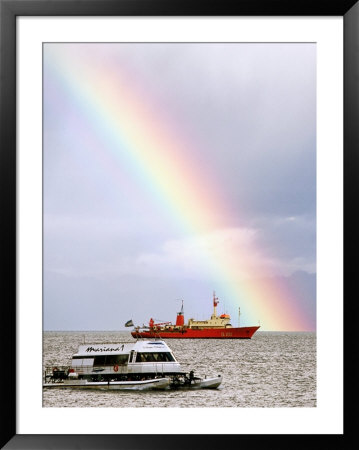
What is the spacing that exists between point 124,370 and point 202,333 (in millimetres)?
1185

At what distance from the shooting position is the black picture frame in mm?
1989

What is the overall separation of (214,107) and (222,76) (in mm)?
336

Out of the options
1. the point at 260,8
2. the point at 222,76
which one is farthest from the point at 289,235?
the point at 260,8

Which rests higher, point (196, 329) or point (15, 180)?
point (15, 180)

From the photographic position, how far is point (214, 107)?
Result: 2979 mm

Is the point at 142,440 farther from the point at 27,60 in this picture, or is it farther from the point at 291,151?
the point at 291,151

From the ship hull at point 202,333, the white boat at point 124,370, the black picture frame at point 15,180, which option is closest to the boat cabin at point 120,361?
the white boat at point 124,370

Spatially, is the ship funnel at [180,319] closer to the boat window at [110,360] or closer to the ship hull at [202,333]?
the ship hull at [202,333]

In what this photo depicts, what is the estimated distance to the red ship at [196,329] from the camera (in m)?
3.40

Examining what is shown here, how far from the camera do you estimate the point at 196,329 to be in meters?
3.85

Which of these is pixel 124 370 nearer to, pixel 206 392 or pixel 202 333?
pixel 206 392

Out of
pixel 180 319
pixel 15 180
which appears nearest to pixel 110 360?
pixel 180 319

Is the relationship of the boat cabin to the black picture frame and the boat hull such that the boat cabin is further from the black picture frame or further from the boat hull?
the black picture frame

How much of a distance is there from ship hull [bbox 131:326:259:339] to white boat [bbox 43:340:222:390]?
0.68 feet
